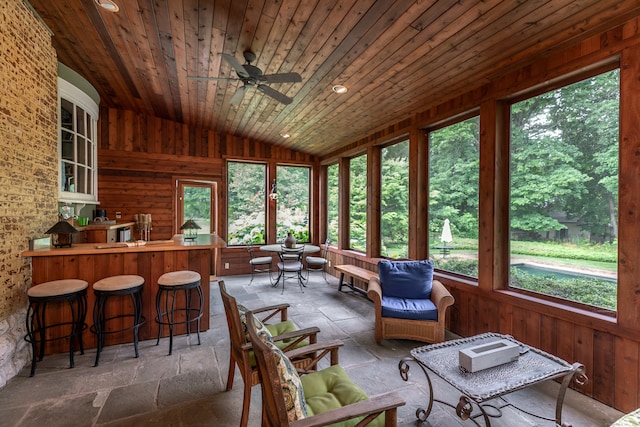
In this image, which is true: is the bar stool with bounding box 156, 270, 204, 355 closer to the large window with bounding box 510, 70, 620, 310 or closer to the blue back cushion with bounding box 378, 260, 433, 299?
the blue back cushion with bounding box 378, 260, 433, 299

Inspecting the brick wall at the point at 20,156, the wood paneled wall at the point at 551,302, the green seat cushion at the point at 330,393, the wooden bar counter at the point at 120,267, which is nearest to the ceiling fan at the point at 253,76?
the brick wall at the point at 20,156

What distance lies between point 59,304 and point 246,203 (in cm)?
404

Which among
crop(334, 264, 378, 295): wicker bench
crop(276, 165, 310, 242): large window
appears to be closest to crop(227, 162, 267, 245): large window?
crop(276, 165, 310, 242): large window

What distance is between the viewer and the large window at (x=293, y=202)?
6.91 metres

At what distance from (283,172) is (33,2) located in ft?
15.6

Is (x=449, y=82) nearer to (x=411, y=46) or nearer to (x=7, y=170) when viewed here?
(x=411, y=46)

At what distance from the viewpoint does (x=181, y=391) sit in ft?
7.39

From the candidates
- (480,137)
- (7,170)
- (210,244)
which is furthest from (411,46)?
(7,170)

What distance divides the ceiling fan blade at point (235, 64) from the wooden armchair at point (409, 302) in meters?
2.68

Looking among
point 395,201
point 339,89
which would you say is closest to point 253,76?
point 339,89

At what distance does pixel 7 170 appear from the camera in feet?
8.22

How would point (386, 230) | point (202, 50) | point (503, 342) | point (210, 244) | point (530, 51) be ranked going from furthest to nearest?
point (386, 230) → point (210, 244) → point (202, 50) → point (530, 51) → point (503, 342)

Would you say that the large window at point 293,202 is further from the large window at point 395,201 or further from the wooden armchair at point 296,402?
the wooden armchair at point 296,402

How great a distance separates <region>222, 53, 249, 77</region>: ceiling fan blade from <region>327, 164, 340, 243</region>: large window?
383 centimetres
